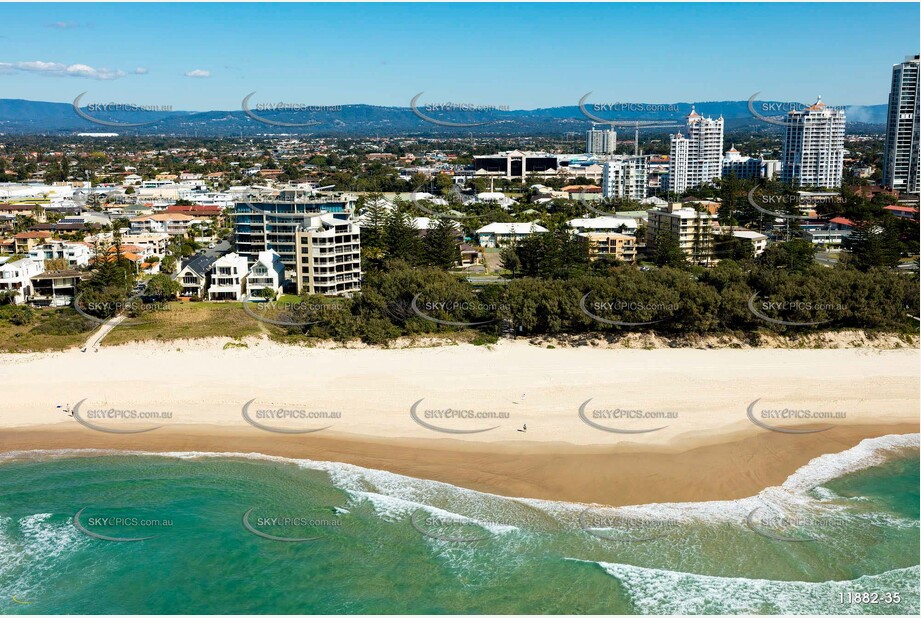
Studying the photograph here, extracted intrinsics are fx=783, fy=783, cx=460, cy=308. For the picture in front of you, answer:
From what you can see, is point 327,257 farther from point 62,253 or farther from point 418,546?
point 418,546

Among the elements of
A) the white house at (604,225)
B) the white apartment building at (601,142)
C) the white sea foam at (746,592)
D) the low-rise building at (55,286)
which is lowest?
the white sea foam at (746,592)

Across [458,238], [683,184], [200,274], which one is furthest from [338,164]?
[200,274]

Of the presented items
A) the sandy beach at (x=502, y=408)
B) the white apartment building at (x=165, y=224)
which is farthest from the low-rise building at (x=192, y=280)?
the white apartment building at (x=165, y=224)

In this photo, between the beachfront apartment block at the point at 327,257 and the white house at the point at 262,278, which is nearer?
the white house at the point at 262,278

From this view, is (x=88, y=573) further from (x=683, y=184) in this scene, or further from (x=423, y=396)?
(x=683, y=184)

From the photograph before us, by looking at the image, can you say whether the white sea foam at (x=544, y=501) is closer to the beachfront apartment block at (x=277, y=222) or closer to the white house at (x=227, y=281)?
the white house at (x=227, y=281)

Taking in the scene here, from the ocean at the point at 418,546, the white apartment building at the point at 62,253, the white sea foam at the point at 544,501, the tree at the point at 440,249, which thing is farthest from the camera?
the tree at the point at 440,249

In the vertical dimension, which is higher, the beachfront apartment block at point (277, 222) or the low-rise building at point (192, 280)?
the beachfront apartment block at point (277, 222)
